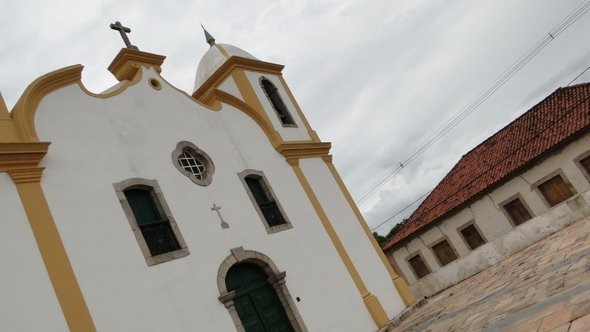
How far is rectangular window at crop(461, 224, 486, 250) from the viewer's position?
18.7 meters

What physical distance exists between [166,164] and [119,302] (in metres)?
2.99

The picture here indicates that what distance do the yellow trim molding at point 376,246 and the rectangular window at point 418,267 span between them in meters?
8.54

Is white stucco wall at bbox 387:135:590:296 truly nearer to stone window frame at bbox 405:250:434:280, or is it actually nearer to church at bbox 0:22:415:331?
stone window frame at bbox 405:250:434:280

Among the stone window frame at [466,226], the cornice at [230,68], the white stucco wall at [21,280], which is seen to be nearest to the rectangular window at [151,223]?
the white stucco wall at [21,280]

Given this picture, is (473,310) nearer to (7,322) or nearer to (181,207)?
(181,207)

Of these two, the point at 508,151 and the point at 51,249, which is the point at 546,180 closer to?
the point at 508,151

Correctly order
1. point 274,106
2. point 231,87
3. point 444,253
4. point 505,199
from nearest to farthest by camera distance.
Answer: point 231,87 < point 274,106 < point 505,199 < point 444,253

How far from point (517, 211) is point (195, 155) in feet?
43.8

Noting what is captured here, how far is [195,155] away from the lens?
9.92 meters

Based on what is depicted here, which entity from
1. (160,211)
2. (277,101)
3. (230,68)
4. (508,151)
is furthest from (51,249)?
(508,151)

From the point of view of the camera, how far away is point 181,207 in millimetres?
8641

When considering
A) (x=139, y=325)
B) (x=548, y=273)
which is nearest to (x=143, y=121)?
(x=139, y=325)

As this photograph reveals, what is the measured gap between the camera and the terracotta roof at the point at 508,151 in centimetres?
1687

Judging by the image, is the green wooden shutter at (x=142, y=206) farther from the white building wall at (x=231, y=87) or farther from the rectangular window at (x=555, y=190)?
the rectangular window at (x=555, y=190)
